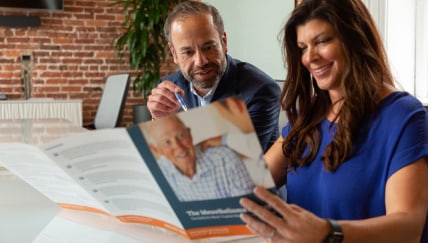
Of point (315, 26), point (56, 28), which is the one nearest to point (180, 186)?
point (315, 26)

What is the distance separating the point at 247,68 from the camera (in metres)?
1.93

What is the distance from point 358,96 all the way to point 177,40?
0.77 meters

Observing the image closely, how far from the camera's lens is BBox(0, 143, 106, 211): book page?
109 cm

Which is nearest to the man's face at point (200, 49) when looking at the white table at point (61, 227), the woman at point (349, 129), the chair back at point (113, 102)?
the woman at point (349, 129)

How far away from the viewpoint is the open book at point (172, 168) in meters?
0.75

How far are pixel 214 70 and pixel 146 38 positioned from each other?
4.33 metres

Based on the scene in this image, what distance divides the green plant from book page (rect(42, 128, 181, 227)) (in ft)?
16.8

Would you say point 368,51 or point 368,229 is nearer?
point 368,229

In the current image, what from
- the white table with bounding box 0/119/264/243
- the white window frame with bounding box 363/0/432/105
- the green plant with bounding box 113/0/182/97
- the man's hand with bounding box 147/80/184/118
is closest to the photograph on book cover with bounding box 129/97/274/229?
the white table with bounding box 0/119/264/243

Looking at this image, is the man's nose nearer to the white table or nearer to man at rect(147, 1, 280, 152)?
man at rect(147, 1, 280, 152)

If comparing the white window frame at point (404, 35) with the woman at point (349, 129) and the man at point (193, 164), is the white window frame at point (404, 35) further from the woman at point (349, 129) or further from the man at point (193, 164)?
the man at point (193, 164)

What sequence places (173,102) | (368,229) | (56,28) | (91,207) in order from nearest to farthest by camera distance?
(368,229) → (91,207) → (173,102) → (56,28)

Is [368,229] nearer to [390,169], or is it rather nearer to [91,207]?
[390,169]

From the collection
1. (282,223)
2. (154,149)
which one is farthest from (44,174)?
(282,223)
